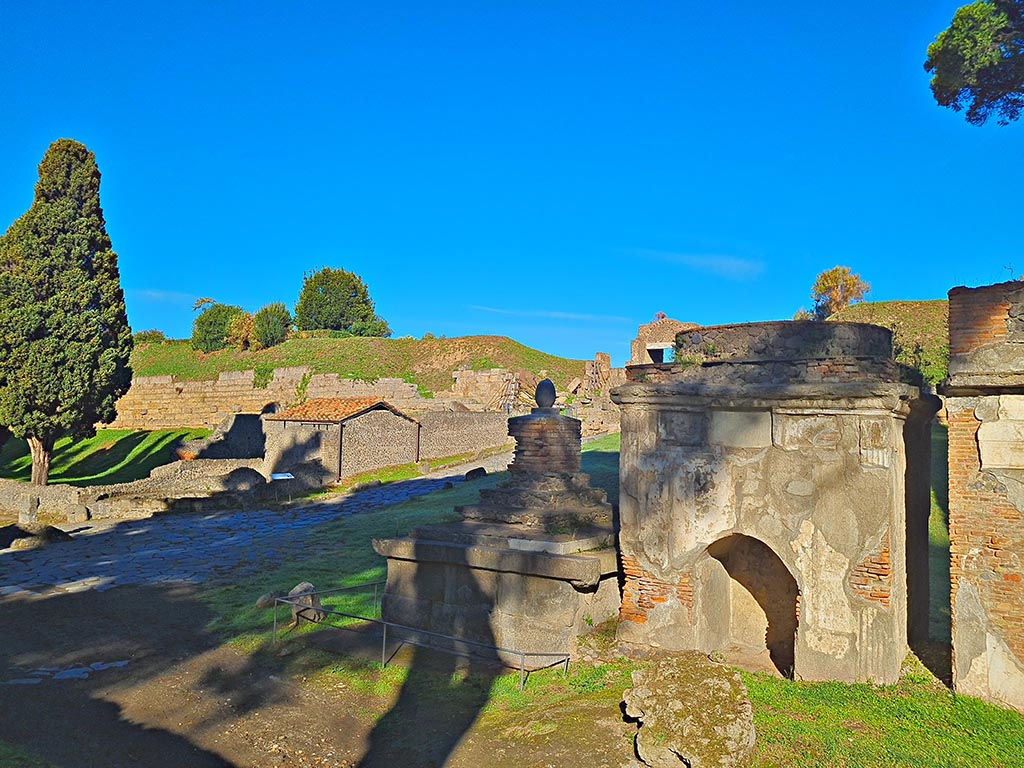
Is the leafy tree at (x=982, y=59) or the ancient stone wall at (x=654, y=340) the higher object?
the leafy tree at (x=982, y=59)

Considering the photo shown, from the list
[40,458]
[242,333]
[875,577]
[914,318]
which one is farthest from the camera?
[242,333]

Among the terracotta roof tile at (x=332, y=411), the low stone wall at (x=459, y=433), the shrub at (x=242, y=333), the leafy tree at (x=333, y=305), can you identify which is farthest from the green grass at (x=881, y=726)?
the leafy tree at (x=333, y=305)

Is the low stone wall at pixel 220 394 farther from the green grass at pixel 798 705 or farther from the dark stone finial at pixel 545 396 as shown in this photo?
the green grass at pixel 798 705

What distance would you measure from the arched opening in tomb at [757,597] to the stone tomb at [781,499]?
0.02 metres

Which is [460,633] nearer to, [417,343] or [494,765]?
[494,765]

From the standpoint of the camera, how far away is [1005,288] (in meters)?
7.57

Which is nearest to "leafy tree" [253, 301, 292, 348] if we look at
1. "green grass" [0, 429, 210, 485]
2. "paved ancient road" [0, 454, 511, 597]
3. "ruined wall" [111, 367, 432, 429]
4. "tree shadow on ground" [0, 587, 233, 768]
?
"ruined wall" [111, 367, 432, 429]

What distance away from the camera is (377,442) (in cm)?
2997

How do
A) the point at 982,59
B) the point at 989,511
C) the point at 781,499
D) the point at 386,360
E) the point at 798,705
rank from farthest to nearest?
the point at 386,360 → the point at 982,59 → the point at 781,499 → the point at 989,511 → the point at 798,705

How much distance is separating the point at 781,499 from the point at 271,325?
Result: 2201 inches

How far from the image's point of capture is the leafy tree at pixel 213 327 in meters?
58.9

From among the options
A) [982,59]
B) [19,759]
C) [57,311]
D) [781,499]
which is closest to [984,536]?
[781,499]

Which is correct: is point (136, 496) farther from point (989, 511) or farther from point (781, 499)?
point (989, 511)

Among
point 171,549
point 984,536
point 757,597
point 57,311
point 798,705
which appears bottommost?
point 171,549
